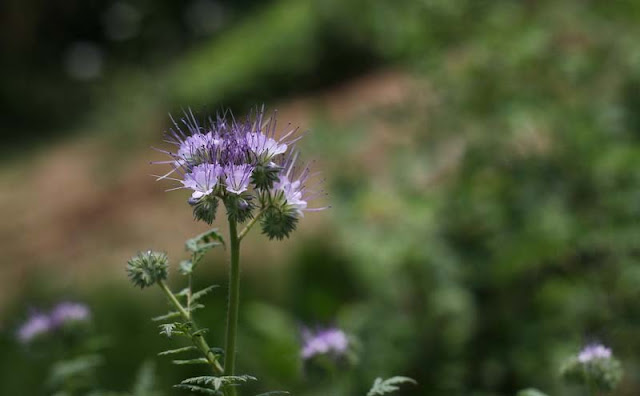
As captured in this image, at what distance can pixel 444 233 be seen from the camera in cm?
366

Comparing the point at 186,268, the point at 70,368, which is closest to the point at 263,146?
the point at 186,268

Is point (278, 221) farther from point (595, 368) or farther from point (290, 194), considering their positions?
point (595, 368)

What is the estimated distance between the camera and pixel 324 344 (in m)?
1.96

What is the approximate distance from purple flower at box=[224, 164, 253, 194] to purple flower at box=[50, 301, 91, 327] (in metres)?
0.99

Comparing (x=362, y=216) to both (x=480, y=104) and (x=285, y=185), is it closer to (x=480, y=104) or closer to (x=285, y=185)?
(x=480, y=104)

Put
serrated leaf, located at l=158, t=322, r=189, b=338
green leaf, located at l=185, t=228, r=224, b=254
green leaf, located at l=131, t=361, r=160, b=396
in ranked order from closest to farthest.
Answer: serrated leaf, located at l=158, t=322, r=189, b=338 → green leaf, located at l=185, t=228, r=224, b=254 → green leaf, located at l=131, t=361, r=160, b=396

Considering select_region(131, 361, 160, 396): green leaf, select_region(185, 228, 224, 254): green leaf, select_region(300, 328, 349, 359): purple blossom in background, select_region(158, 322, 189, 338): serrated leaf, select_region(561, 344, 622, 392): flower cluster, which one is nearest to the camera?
select_region(158, 322, 189, 338): serrated leaf

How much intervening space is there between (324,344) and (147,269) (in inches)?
27.8

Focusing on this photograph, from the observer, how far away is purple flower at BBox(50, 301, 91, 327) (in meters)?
2.11

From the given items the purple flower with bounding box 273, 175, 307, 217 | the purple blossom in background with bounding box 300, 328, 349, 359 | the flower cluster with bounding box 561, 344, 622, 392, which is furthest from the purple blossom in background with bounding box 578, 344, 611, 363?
the purple flower with bounding box 273, 175, 307, 217

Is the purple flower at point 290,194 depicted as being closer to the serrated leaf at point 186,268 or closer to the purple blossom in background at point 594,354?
the serrated leaf at point 186,268

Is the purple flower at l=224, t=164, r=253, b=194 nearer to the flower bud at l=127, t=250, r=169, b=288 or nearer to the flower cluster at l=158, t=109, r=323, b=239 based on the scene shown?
the flower cluster at l=158, t=109, r=323, b=239

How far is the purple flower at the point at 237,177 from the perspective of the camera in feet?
4.17

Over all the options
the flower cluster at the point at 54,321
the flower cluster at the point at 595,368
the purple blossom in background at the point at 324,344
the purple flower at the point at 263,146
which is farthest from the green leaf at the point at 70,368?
the flower cluster at the point at 595,368
